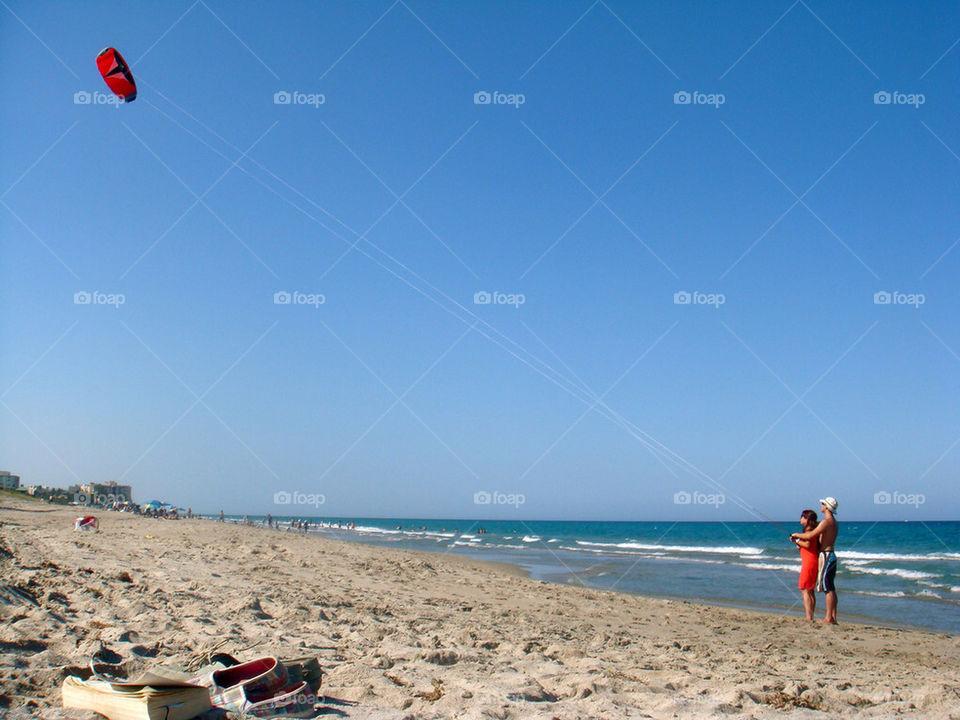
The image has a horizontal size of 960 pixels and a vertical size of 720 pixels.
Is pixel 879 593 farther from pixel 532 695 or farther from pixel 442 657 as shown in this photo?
pixel 532 695

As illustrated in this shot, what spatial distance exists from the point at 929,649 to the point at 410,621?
6.53 m

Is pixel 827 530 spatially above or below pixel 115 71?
below

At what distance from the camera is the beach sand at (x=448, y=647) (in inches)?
177

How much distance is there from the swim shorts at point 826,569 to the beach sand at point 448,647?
0.65 meters

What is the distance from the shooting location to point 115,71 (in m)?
9.25

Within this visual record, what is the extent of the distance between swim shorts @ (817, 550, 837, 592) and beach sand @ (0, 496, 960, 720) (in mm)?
647

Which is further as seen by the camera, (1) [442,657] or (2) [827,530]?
(2) [827,530]

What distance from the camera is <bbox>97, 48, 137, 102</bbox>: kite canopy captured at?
9.23 metres

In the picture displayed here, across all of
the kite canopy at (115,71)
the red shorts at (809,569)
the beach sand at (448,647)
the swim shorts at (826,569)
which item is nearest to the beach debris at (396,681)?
the beach sand at (448,647)

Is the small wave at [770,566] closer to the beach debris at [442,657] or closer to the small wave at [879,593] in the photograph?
the small wave at [879,593]

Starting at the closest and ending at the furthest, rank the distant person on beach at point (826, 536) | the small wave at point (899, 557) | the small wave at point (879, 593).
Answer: the distant person on beach at point (826, 536), the small wave at point (879, 593), the small wave at point (899, 557)

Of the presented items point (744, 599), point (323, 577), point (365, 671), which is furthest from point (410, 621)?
point (744, 599)

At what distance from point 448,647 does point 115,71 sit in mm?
8532

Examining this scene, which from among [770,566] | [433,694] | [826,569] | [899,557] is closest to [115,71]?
[433,694]
